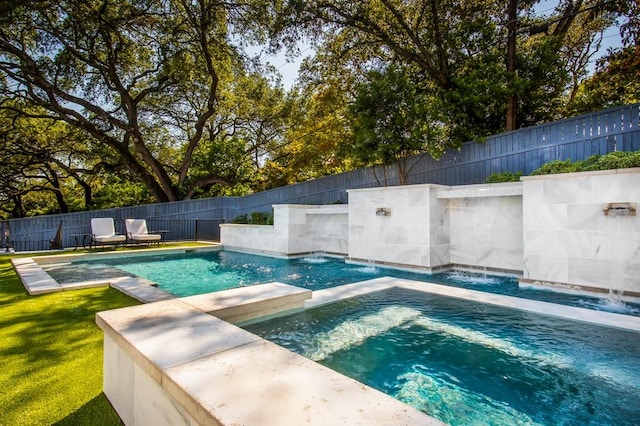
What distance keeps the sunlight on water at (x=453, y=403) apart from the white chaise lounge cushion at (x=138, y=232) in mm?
11792

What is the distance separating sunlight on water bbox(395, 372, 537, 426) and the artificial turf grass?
2037 millimetres

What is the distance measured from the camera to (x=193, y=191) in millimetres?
20219

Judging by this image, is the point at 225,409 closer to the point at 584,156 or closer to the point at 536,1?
the point at 584,156

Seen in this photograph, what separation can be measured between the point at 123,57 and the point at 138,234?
9.49 meters

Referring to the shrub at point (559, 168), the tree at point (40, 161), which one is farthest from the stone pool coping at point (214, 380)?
the tree at point (40, 161)

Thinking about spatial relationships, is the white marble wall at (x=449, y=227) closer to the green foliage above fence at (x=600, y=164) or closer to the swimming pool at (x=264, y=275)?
the swimming pool at (x=264, y=275)

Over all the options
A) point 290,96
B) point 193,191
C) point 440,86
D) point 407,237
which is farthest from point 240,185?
point 407,237

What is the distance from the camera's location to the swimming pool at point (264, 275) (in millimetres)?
5528

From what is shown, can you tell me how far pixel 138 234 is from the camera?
13.0 meters

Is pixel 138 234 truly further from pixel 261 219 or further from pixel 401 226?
pixel 401 226

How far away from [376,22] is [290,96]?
9.47 meters

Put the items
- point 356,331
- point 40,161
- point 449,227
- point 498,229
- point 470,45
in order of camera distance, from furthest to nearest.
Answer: point 40,161 → point 470,45 → point 449,227 → point 498,229 → point 356,331

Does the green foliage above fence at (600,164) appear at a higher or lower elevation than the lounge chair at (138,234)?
higher

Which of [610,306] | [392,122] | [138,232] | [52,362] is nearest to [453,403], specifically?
[52,362]
